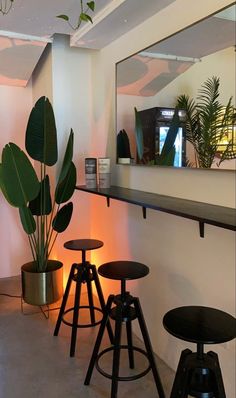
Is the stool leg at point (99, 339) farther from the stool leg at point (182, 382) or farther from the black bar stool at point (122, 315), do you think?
the stool leg at point (182, 382)

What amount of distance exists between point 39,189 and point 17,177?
7.6 inches

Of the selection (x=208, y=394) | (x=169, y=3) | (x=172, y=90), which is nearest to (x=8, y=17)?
(x=169, y=3)

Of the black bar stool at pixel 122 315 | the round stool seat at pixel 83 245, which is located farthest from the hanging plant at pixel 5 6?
the black bar stool at pixel 122 315

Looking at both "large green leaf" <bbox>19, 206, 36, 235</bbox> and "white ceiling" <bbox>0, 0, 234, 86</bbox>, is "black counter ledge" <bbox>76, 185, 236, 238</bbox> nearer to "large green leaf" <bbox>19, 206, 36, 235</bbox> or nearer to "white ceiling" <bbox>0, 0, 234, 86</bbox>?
"large green leaf" <bbox>19, 206, 36, 235</bbox>

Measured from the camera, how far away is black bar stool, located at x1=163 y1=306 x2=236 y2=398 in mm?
1418

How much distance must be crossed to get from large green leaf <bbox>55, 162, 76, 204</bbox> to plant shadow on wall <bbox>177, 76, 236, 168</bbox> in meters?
1.10

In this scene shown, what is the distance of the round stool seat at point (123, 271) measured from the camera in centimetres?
194

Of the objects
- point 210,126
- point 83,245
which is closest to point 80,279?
point 83,245

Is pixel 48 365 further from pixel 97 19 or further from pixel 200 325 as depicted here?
pixel 97 19

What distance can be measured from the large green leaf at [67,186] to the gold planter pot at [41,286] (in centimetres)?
61

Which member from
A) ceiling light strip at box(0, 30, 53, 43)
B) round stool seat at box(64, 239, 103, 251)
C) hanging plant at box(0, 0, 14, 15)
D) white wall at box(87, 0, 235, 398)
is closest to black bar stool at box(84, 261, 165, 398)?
white wall at box(87, 0, 235, 398)

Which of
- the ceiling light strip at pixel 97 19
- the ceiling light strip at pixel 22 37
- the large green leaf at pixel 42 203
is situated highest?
the ceiling light strip at pixel 22 37

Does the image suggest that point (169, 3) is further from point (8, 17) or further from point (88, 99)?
point (88, 99)

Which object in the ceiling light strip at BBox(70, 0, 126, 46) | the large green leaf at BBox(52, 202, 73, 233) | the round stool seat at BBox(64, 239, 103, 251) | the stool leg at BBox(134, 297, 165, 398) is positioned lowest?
the stool leg at BBox(134, 297, 165, 398)
